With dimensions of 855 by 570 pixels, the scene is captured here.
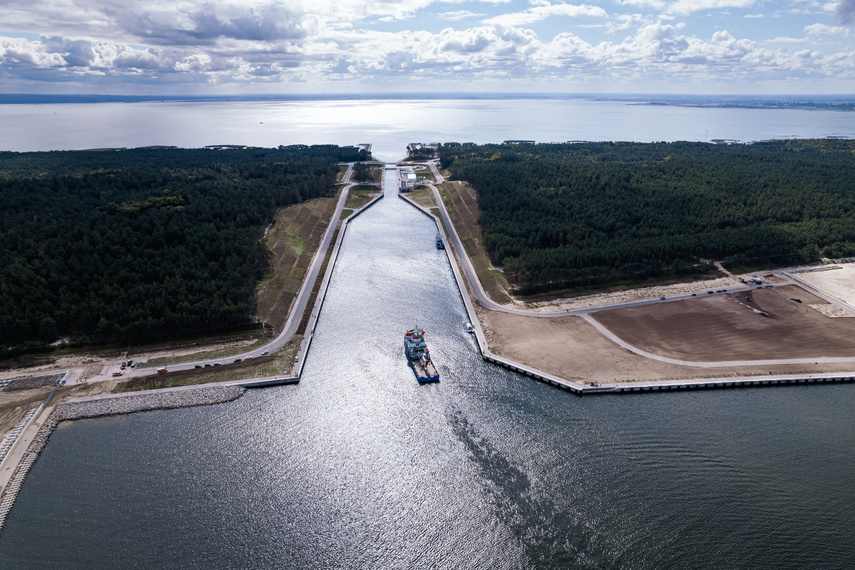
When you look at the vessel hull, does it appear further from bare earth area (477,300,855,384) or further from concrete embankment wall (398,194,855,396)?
bare earth area (477,300,855,384)

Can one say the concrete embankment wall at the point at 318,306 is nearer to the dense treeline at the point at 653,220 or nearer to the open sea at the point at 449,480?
the open sea at the point at 449,480

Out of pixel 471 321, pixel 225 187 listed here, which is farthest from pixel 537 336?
pixel 225 187

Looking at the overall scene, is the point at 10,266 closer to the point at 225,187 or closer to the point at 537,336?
the point at 225,187

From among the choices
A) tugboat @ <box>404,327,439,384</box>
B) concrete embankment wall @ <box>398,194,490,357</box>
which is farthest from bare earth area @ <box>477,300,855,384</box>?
tugboat @ <box>404,327,439,384</box>

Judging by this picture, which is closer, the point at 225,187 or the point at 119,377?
the point at 119,377

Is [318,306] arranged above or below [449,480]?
above

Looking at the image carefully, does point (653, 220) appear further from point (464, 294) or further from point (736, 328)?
point (464, 294)

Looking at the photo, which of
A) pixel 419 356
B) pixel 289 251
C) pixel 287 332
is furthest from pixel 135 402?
pixel 289 251

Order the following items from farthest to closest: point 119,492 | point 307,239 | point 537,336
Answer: point 307,239 < point 537,336 < point 119,492
